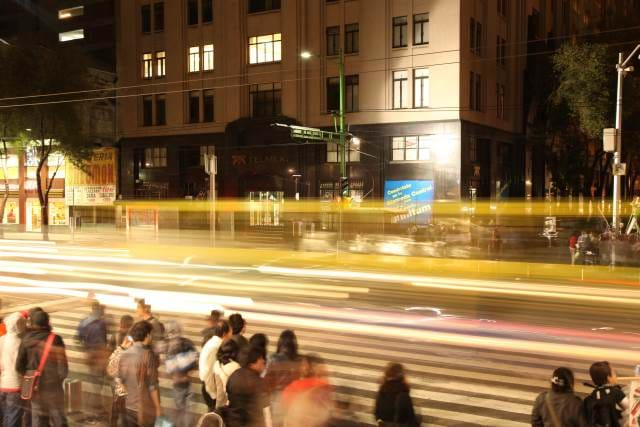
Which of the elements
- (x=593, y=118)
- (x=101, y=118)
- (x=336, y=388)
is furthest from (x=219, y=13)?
(x=336, y=388)

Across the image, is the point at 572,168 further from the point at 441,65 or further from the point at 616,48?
the point at 441,65

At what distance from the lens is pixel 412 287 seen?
→ 57.9 ft

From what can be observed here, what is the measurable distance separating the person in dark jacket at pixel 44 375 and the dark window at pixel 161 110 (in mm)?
39367

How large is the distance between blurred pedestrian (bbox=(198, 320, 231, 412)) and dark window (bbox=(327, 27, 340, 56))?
110 ft

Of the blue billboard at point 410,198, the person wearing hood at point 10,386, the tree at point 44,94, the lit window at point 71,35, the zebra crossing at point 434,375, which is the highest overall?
the lit window at point 71,35

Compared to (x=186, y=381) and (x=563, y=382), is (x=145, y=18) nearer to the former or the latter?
(x=186, y=381)

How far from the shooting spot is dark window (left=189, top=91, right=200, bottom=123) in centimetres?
4281

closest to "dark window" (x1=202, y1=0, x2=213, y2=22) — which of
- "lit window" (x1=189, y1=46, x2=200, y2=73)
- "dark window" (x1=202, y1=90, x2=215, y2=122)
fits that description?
"lit window" (x1=189, y1=46, x2=200, y2=73)

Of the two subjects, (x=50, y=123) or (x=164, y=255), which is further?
(x=50, y=123)

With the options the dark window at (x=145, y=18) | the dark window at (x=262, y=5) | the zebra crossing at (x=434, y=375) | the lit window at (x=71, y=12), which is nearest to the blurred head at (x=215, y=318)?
the zebra crossing at (x=434, y=375)

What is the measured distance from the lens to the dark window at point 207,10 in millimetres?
42188

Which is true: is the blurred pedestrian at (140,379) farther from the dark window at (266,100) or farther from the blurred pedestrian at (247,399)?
the dark window at (266,100)

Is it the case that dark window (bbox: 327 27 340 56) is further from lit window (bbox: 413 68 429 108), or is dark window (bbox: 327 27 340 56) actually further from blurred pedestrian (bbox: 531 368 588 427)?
blurred pedestrian (bbox: 531 368 588 427)

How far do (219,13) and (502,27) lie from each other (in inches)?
Result: 767
